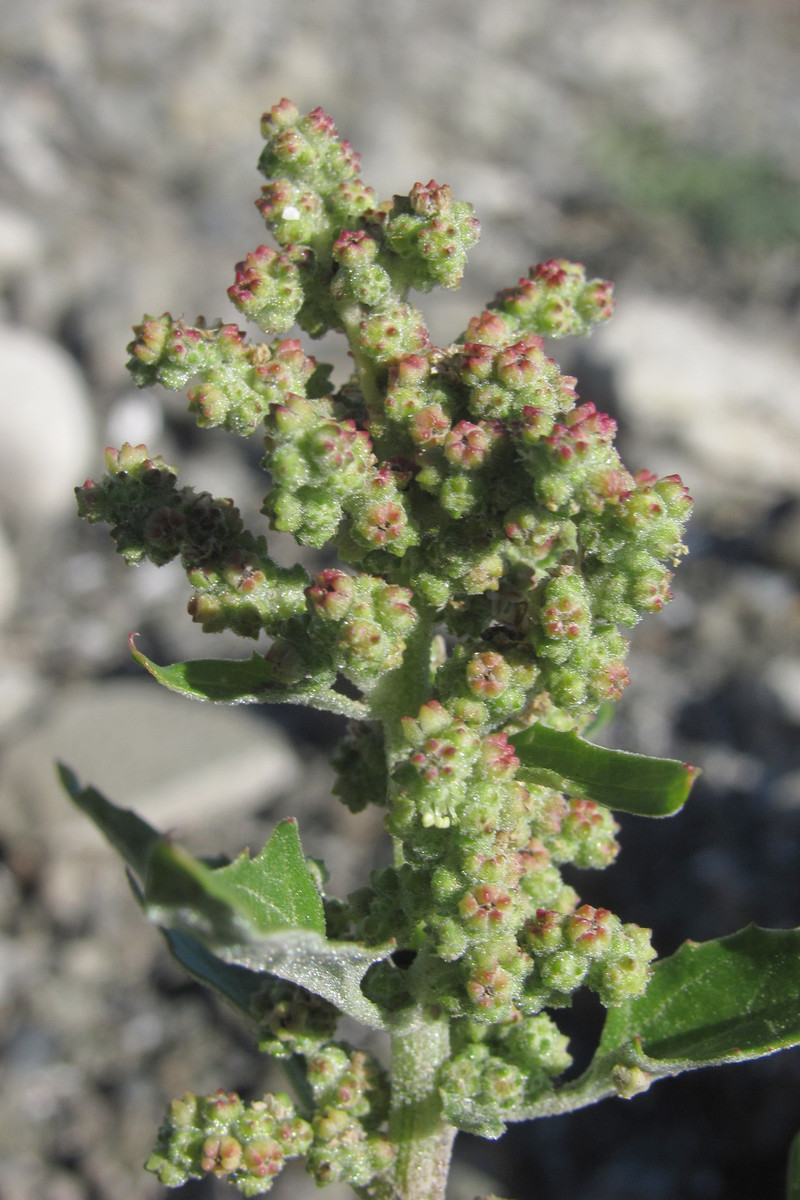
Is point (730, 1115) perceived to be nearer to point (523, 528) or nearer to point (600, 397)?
point (523, 528)

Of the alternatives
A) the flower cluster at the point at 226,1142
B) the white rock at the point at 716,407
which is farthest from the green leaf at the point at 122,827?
the white rock at the point at 716,407

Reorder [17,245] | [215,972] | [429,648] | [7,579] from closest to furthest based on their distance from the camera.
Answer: [429,648]
[215,972]
[7,579]
[17,245]

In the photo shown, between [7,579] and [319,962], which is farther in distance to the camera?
[7,579]

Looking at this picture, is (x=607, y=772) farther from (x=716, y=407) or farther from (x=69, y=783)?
(x=716, y=407)

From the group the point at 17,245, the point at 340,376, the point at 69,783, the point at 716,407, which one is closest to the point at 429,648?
the point at 69,783

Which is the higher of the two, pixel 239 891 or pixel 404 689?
pixel 404 689

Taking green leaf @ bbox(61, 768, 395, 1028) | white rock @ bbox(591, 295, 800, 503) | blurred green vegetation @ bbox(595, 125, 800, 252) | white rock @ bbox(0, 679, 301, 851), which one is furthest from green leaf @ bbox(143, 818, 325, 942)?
blurred green vegetation @ bbox(595, 125, 800, 252)

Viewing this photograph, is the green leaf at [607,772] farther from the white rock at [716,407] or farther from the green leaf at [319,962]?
the white rock at [716,407]

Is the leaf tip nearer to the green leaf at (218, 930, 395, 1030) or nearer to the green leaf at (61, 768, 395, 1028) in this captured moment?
the green leaf at (61, 768, 395, 1028)
